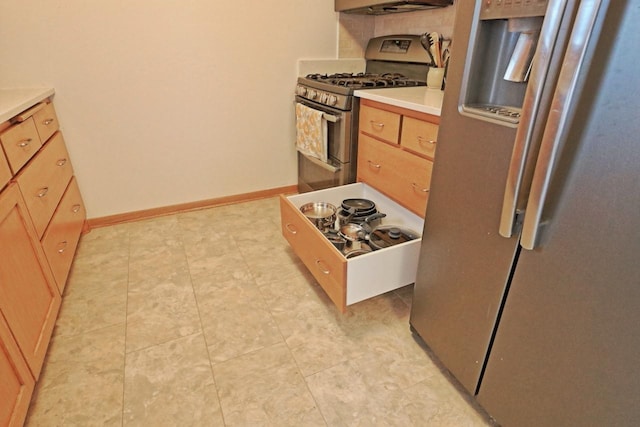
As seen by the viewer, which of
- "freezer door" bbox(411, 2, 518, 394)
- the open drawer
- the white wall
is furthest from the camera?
the white wall

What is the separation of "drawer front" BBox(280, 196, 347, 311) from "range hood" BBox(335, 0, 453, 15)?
1190mm

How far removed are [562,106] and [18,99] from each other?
1.97 meters

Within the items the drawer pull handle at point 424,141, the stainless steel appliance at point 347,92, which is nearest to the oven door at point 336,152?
the stainless steel appliance at point 347,92

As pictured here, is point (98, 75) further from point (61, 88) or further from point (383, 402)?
point (383, 402)

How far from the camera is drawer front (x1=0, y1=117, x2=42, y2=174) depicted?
129 cm

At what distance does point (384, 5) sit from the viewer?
1.99m

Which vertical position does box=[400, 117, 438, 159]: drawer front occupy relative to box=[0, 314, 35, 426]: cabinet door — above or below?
above

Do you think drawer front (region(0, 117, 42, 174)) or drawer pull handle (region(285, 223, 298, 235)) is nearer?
drawer front (region(0, 117, 42, 174))

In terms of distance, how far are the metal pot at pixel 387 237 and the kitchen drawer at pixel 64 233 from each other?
1.34 metres

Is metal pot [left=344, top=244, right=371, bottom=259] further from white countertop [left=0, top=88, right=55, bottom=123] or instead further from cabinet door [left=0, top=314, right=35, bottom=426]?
white countertop [left=0, top=88, right=55, bottom=123]

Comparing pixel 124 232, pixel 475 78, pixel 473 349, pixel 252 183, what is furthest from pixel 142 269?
pixel 475 78

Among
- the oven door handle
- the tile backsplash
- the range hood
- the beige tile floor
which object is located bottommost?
the beige tile floor

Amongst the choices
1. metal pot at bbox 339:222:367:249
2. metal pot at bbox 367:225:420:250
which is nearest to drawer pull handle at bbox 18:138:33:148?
metal pot at bbox 339:222:367:249

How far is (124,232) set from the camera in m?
2.21
